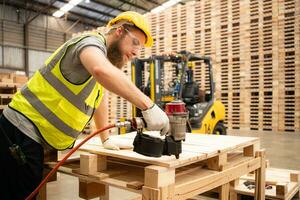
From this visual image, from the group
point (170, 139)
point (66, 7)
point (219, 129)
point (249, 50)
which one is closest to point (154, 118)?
point (170, 139)

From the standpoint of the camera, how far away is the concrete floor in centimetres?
438

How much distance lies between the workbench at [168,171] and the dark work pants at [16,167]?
0.35 m

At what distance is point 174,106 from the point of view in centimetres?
186

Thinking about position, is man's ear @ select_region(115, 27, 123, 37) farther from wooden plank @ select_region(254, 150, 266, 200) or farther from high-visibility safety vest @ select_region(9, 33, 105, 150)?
wooden plank @ select_region(254, 150, 266, 200)

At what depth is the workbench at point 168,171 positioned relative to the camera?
1.74 meters

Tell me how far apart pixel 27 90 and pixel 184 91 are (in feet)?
19.4

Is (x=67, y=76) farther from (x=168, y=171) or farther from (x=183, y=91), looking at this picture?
(x=183, y=91)

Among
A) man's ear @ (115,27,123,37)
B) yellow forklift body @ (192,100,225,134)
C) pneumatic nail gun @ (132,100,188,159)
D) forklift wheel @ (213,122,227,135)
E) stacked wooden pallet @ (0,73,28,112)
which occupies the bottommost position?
forklift wheel @ (213,122,227,135)

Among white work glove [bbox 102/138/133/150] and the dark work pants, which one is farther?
white work glove [bbox 102/138/133/150]

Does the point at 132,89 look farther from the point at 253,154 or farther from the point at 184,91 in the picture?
the point at 184,91

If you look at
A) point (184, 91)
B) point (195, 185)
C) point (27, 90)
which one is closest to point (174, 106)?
point (195, 185)

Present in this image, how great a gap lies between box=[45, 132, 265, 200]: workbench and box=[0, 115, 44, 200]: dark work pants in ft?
1.15

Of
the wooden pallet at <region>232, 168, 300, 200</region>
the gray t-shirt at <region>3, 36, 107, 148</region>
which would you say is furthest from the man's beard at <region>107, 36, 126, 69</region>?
the wooden pallet at <region>232, 168, 300, 200</region>

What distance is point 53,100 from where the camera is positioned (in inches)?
74.4
